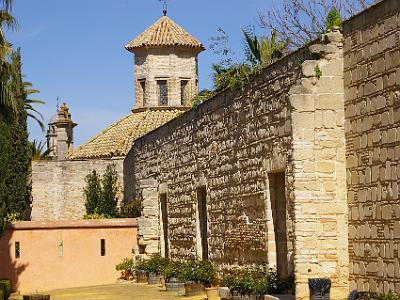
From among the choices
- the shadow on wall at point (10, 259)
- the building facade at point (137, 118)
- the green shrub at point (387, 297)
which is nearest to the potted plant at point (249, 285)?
the green shrub at point (387, 297)

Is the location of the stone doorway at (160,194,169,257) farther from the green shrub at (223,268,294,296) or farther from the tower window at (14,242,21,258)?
the green shrub at (223,268,294,296)

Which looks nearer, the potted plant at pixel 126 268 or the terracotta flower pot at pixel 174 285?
the terracotta flower pot at pixel 174 285

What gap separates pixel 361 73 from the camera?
12.7m

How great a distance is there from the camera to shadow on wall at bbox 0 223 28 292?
2478 centimetres

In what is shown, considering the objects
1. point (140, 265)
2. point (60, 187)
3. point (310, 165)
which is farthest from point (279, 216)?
point (60, 187)

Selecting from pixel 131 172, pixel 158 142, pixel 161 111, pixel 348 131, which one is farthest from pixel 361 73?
pixel 161 111

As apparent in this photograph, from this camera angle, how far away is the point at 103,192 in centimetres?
3759

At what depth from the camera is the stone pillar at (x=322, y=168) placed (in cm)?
1316

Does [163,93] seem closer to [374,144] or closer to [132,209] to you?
[132,209]

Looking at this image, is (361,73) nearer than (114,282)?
Yes

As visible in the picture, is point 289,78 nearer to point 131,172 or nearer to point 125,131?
point 131,172

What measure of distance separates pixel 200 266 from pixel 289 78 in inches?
A: 259

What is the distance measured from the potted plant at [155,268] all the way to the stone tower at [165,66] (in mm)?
16876

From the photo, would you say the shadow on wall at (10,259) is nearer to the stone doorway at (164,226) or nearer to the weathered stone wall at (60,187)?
the stone doorway at (164,226)
